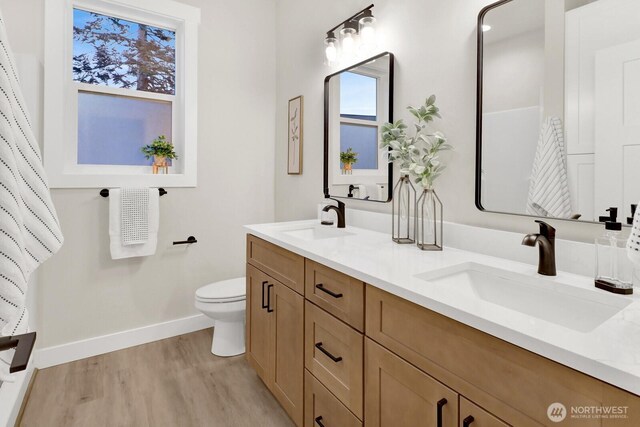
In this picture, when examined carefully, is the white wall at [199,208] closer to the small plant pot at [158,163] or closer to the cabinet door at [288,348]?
the small plant pot at [158,163]

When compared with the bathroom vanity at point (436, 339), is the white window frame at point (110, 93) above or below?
above

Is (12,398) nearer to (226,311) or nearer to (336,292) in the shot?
(226,311)

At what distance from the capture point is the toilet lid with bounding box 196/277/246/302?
2162 millimetres

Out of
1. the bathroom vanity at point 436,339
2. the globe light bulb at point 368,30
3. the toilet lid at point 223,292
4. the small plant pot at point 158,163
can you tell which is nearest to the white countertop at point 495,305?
the bathroom vanity at point 436,339

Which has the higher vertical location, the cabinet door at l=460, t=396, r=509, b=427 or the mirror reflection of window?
the mirror reflection of window

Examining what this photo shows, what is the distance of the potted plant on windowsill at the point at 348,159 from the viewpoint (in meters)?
2.04

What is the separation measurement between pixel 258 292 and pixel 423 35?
1530 millimetres

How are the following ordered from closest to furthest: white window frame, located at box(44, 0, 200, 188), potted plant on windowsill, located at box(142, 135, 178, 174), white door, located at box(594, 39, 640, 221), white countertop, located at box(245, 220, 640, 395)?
white countertop, located at box(245, 220, 640, 395), white door, located at box(594, 39, 640, 221), white window frame, located at box(44, 0, 200, 188), potted plant on windowsill, located at box(142, 135, 178, 174)

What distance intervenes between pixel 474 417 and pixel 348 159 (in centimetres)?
155

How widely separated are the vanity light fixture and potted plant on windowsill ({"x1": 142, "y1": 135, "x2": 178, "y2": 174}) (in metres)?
1.30

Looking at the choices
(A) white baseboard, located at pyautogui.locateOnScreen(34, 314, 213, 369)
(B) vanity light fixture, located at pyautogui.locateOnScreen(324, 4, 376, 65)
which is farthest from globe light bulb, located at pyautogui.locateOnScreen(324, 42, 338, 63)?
(A) white baseboard, located at pyautogui.locateOnScreen(34, 314, 213, 369)

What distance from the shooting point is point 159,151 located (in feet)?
8.10

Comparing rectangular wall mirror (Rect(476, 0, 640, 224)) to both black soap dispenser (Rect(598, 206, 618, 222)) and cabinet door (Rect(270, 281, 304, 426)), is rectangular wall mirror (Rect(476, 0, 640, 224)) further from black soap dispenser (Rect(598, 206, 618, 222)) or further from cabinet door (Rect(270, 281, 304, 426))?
cabinet door (Rect(270, 281, 304, 426))

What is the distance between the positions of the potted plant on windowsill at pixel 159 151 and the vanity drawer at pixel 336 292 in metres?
1.66
